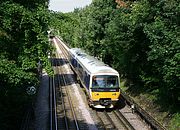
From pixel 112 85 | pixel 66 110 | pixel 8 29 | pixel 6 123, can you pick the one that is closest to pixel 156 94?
pixel 112 85

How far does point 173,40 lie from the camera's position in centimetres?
1912

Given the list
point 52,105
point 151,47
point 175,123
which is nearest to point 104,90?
point 52,105

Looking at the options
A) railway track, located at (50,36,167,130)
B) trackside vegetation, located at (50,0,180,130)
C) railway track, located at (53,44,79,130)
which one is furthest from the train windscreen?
railway track, located at (53,44,79,130)

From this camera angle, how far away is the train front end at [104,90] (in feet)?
85.1

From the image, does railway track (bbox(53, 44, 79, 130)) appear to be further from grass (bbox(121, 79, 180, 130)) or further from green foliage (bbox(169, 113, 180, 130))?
green foliage (bbox(169, 113, 180, 130))

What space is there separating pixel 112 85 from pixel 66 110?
3.95 m

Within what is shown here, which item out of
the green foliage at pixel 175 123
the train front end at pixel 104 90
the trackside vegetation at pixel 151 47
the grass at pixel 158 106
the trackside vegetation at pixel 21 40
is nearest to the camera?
the trackside vegetation at pixel 21 40

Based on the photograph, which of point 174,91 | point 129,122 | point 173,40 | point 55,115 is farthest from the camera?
point 55,115

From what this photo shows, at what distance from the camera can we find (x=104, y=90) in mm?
25922

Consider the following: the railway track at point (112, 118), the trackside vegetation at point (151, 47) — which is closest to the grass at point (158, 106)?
the trackside vegetation at point (151, 47)

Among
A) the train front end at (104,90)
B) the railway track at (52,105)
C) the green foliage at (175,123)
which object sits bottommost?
the railway track at (52,105)

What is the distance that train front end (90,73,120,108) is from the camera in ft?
85.1

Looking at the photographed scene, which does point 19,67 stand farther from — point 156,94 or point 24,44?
point 156,94

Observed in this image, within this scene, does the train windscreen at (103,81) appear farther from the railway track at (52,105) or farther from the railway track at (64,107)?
the railway track at (52,105)
